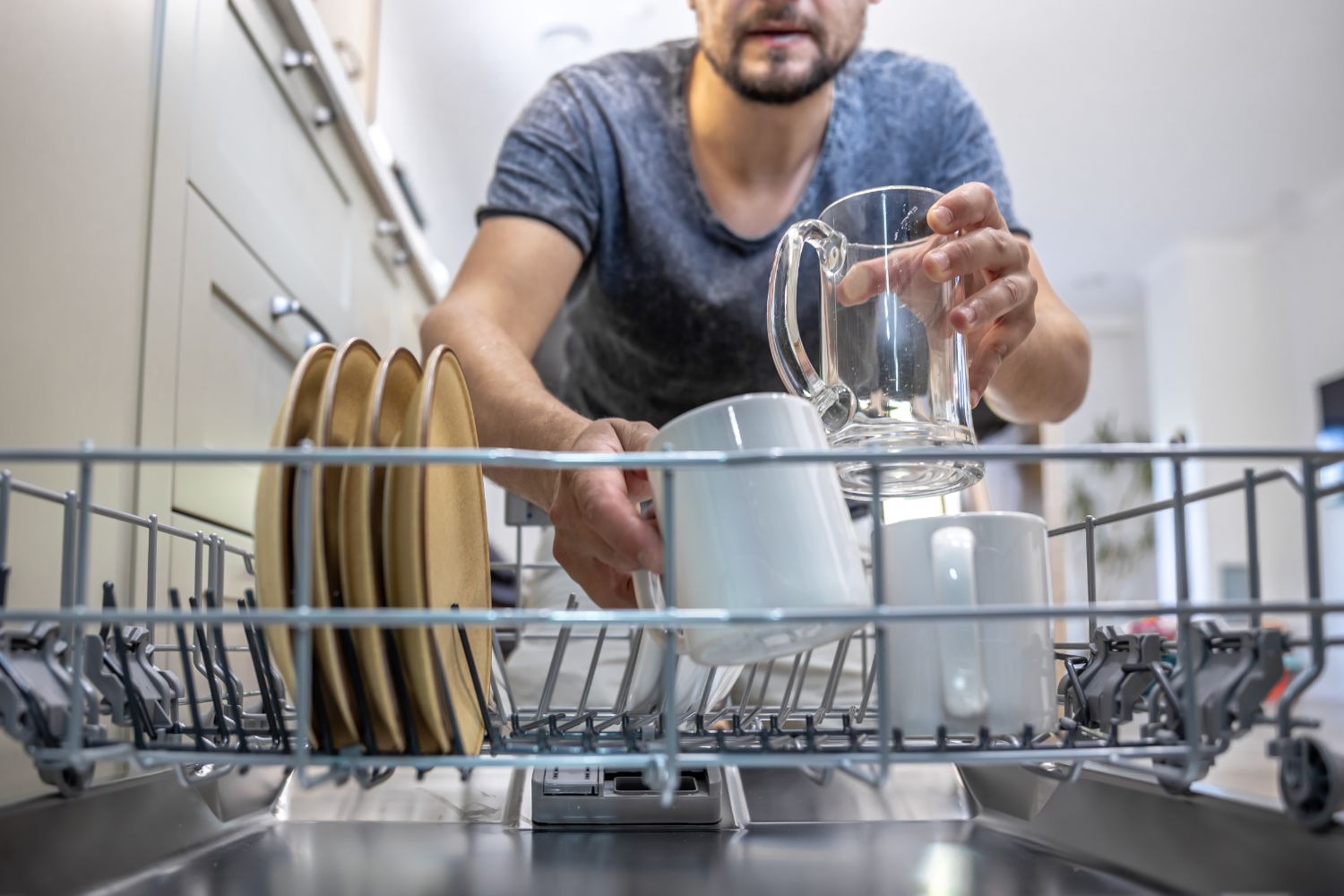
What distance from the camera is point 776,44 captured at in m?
1.04

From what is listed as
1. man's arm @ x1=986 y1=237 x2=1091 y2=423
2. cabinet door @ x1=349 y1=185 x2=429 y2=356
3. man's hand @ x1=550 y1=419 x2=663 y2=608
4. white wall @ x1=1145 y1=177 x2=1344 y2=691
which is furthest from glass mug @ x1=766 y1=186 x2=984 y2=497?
white wall @ x1=1145 y1=177 x2=1344 y2=691

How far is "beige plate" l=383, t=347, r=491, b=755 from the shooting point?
336 millimetres

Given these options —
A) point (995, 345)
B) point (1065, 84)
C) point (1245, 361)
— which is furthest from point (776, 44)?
point (1245, 361)

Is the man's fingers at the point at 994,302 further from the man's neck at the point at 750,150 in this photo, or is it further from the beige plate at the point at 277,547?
the man's neck at the point at 750,150

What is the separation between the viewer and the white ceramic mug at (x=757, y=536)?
13.5 inches

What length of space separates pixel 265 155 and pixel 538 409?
807 mm

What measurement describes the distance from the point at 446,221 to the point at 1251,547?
16.7ft

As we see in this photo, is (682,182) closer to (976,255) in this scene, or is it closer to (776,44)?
(776,44)

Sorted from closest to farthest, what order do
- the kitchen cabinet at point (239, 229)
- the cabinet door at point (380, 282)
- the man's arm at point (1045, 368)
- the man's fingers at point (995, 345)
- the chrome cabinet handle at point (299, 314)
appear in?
the man's fingers at point (995, 345), the man's arm at point (1045, 368), the kitchen cabinet at point (239, 229), the chrome cabinet handle at point (299, 314), the cabinet door at point (380, 282)

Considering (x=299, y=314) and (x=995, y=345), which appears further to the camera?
(x=299, y=314)

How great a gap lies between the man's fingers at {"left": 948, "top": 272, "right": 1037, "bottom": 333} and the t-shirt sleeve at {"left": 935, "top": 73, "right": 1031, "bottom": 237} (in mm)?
543

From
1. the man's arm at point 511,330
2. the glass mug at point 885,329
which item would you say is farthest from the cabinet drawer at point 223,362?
the glass mug at point 885,329

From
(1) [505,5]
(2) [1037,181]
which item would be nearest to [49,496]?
(1) [505,5]

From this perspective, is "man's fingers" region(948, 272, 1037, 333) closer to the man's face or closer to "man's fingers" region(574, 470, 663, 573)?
"man's fingers" region(574, 470, 663, 573)
